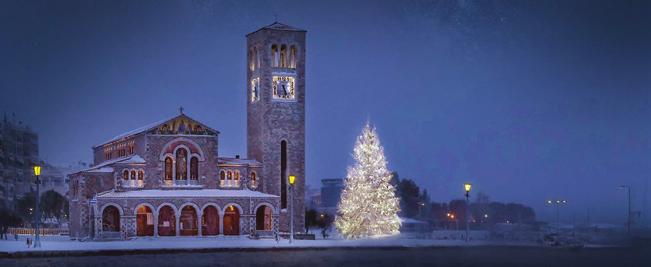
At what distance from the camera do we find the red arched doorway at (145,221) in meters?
79.2

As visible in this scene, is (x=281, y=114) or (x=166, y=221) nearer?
(x=166, y=221)

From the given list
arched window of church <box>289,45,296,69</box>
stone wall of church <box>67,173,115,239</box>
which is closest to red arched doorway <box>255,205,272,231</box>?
stone wall of church <box>67,173,115,239</box>

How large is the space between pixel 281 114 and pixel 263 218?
8356 mm

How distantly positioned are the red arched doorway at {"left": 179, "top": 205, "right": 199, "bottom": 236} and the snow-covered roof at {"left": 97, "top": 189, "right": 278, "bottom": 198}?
56.9 inches

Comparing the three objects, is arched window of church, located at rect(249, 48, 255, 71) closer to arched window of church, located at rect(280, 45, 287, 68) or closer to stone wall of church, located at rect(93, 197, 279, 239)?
arched window of church, located at rect(280, 45, 287, 68)

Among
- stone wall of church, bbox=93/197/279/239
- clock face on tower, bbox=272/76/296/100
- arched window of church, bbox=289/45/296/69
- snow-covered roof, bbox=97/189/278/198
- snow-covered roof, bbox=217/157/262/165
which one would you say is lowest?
stone wall of church, bbox=93/197/279/239

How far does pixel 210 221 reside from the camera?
268 ft

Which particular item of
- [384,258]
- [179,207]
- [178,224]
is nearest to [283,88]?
[179,207]

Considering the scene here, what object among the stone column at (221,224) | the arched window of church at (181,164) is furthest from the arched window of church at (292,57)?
the stone column at (221,224)

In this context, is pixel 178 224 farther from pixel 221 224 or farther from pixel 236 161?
pixel 236 161

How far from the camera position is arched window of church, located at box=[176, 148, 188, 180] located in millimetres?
81250

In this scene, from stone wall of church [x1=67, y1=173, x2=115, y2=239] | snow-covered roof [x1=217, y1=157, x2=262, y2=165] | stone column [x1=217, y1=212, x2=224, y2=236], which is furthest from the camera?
snow-covered roof [x1=217, y1=157, x2=262, y2=165]

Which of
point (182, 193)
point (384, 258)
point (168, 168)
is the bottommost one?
point (384, 258)

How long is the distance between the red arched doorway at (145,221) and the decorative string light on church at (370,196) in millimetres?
14346
